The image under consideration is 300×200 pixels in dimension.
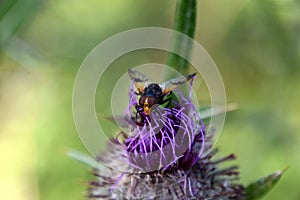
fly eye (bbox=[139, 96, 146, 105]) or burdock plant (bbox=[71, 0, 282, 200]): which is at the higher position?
fly eye (bbox=[139, 96, 146, 105])

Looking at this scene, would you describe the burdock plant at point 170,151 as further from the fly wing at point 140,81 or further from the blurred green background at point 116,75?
the blurred green background at point 116,75

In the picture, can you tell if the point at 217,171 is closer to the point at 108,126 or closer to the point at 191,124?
the point at 191,124

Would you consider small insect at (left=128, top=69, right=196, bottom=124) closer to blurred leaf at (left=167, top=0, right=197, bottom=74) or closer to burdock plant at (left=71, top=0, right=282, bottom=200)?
burdock plant at (left=71, top=0, right=282, bottom=200)

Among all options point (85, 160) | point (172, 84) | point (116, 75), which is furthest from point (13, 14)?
point (116, 75)

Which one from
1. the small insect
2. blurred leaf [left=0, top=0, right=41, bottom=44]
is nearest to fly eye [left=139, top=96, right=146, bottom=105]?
the small insect

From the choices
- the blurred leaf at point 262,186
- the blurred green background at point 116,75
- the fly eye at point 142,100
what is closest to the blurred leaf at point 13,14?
the blurred green background at point 116,75

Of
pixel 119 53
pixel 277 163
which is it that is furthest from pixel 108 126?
pixel 277 163

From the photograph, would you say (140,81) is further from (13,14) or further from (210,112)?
(13,14)
